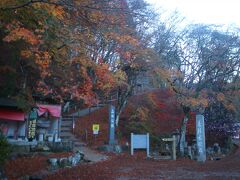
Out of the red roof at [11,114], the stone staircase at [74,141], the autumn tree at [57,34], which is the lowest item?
the stone staircase at [74,141]

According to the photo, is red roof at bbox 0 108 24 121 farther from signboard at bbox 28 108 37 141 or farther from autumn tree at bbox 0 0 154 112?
autumn tree at bbox 0 0 154 112

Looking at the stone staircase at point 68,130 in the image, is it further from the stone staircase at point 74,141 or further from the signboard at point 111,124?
the signboard at point 111,124

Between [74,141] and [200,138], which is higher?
[200,138]

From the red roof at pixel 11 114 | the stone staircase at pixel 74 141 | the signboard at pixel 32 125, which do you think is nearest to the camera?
the red roof at pixel 11 114

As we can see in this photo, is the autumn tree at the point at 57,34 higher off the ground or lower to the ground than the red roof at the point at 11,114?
higher

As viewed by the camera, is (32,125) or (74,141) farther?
(74,141)

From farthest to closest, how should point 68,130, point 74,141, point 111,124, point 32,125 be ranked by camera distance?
point 68,130 < point 74,141 < point 111,124 < point 32,125

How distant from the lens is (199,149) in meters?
21.0

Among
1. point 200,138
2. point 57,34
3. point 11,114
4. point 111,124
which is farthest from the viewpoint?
point 111,124

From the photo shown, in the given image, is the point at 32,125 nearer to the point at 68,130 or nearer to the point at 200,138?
the point at 68,130

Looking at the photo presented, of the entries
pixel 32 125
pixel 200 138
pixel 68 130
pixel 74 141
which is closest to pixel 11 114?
pixel 32 125

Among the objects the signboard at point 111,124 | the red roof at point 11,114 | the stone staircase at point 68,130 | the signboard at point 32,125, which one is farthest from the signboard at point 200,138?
the red roof at point 11,114

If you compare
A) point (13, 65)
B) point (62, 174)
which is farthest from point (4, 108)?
point (62, 174)

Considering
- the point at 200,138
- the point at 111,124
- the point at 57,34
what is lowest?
the point at 200,138
